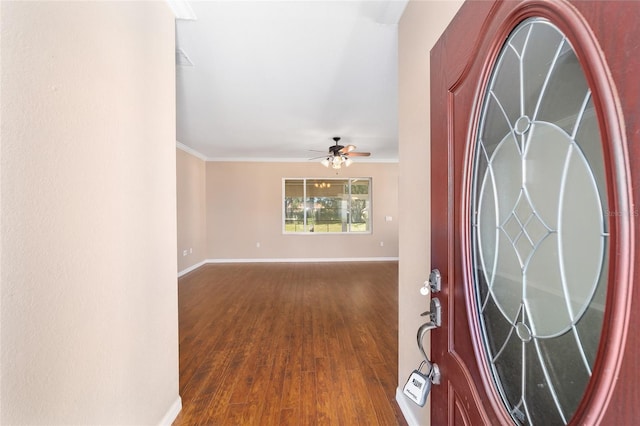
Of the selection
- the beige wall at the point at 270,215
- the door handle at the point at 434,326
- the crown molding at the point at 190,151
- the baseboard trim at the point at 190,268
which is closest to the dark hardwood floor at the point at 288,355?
the baseboard trim at the point at 190,268

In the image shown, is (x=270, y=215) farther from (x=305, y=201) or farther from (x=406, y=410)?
(x=406, y=410)

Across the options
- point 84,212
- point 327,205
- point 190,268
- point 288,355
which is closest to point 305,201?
point 327,205

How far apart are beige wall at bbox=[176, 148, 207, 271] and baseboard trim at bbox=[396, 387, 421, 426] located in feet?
15.7

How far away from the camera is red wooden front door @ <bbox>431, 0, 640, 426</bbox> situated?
370 mm

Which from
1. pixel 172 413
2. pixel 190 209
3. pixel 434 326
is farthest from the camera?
pixel 190 209

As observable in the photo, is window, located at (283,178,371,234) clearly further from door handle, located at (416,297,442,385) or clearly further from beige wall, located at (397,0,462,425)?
door handle, located at (416,297,442,385)

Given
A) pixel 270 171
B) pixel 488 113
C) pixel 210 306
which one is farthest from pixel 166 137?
pixel 270 171

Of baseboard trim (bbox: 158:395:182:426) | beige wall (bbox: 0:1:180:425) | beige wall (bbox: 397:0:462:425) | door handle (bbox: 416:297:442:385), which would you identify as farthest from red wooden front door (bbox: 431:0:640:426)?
baseboard trim (bbox: 158:395:182:426)

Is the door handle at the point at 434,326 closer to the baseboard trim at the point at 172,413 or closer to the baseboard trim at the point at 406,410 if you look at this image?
the baseboard trim at the point at 406,410

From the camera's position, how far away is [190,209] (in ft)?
18.3

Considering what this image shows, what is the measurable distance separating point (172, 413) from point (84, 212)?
136 centimetres

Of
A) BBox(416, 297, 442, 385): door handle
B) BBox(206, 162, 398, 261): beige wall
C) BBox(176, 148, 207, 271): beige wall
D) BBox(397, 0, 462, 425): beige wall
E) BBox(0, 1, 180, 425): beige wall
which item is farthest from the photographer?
BBox(206, 162, 398, 261): beige wall

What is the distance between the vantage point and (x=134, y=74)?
120cm

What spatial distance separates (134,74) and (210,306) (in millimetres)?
3072
